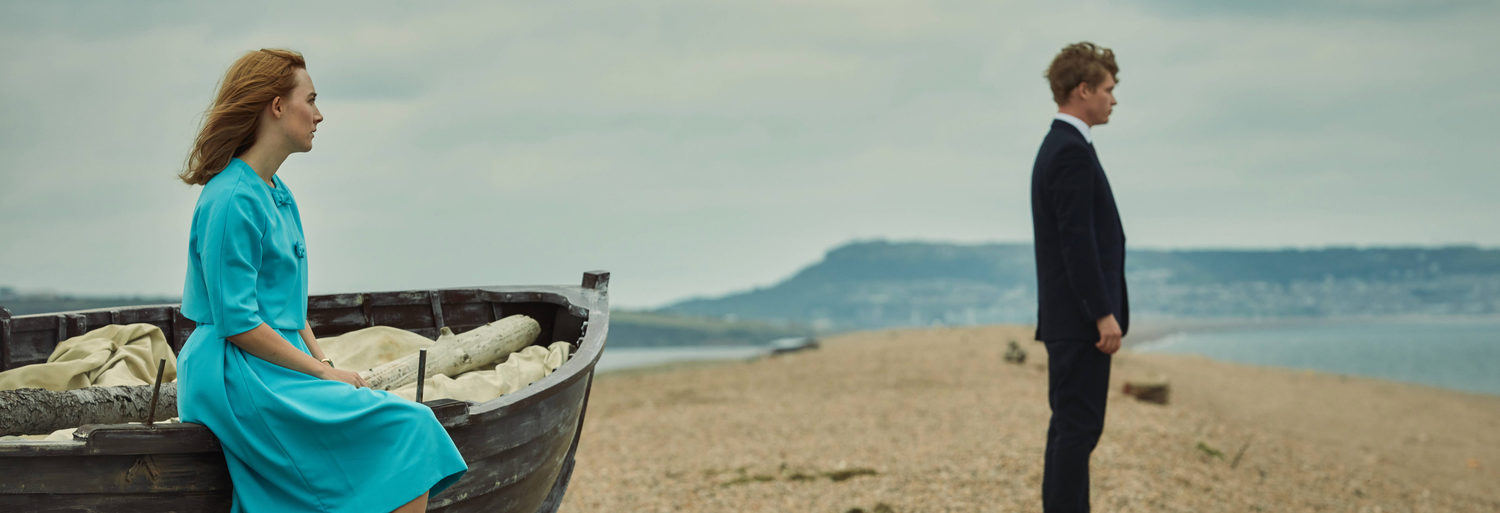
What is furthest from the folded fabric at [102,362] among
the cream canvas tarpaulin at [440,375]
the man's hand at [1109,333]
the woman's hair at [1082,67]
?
the woman's hair at [1082,67]

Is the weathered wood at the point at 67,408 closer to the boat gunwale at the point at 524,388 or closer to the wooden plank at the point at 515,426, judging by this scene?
the boat gunwale at the point at 524,388

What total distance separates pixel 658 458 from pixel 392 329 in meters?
3.76

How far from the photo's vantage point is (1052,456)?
198 inches

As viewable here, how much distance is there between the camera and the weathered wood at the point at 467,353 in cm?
461

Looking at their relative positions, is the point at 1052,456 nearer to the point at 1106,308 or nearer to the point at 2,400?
the point at 1106,308

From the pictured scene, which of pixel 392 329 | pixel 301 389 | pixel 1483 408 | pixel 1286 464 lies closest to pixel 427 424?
pixel 301 389

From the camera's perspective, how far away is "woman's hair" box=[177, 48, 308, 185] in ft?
9.98

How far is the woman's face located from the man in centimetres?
317

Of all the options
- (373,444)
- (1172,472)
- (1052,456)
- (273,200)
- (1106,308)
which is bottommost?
(1172,472)

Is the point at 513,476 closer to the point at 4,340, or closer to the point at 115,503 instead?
the point at 115,503

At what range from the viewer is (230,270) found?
287cm

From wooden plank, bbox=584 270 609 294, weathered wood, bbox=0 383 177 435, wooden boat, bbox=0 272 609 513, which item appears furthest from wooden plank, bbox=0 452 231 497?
wooden plank, bbox=584 270 609 294

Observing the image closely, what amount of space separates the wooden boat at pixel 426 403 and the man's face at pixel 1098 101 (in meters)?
2.50

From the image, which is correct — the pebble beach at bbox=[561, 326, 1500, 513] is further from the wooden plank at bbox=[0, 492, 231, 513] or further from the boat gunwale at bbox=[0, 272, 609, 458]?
the wooden plank at bbox=[0, 492, 231, 513]
